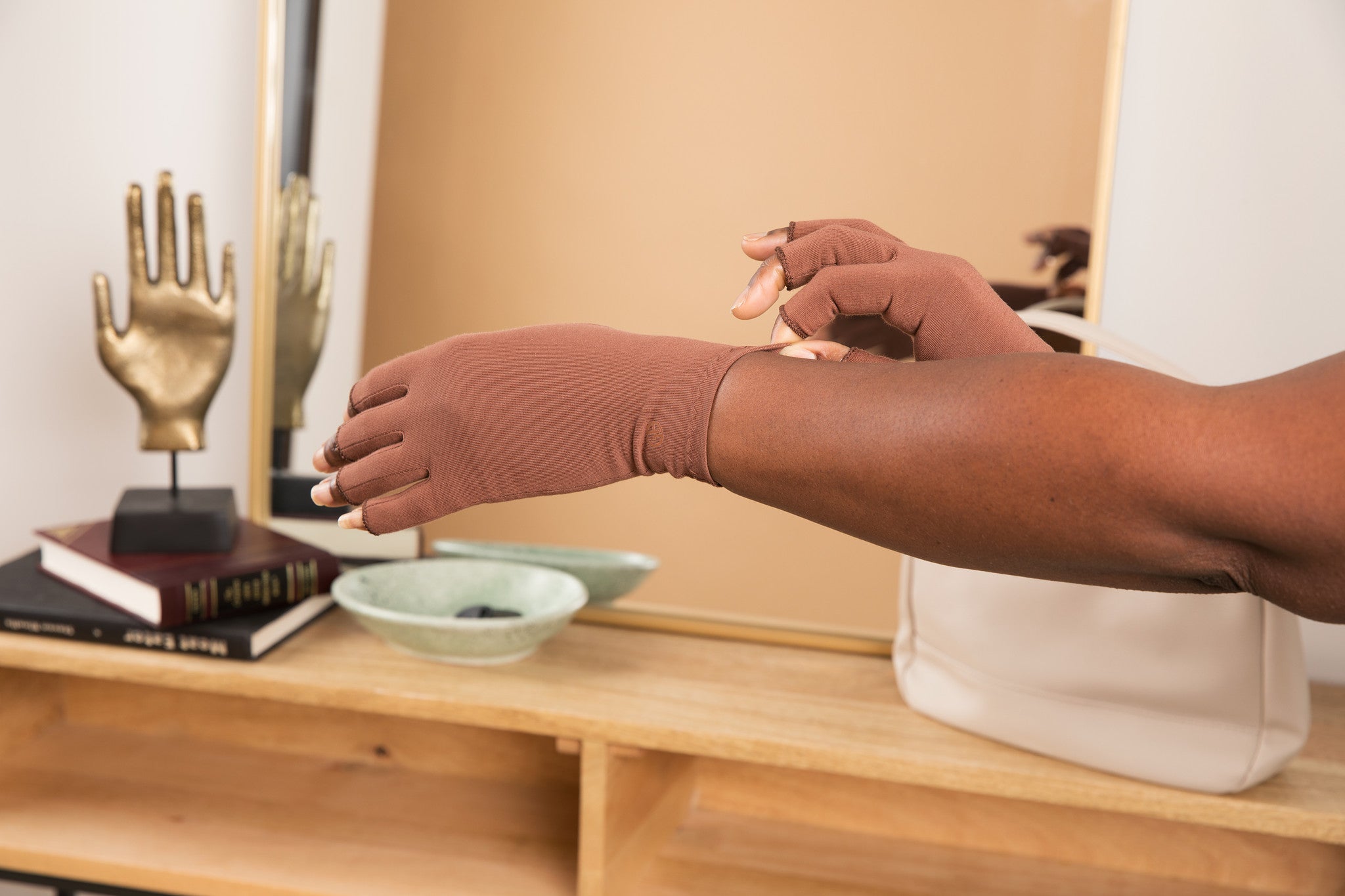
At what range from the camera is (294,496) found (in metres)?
1.28

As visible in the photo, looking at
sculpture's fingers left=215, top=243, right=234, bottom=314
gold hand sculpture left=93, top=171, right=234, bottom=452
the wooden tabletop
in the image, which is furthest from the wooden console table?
sculpture's fingers left=215, top=243, right=234, bottom=314

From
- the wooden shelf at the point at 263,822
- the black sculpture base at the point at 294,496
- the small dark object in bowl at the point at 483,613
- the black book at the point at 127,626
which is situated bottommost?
the wooden shelf at the point at 263,822

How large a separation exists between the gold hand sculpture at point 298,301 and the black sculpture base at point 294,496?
6 centimetres

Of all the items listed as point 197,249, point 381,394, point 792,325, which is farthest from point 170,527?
point 792,325

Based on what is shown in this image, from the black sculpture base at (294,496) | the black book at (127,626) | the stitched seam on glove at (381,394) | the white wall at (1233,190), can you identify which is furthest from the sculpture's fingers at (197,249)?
the white wall at (1233,190)

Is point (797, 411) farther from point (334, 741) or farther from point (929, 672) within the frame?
point (334, 741)

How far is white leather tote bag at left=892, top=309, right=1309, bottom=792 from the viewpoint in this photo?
0.78 meters

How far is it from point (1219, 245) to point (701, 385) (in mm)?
816

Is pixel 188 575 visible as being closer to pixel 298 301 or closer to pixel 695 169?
pixel 298 301

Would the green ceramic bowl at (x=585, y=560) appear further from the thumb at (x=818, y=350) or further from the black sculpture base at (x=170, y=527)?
the thumb at (x=818, y=350)

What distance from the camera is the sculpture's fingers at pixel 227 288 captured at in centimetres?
115

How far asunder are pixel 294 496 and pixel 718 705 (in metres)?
0.67

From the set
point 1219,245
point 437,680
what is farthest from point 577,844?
point 1219,245

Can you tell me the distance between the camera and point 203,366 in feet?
3.79
